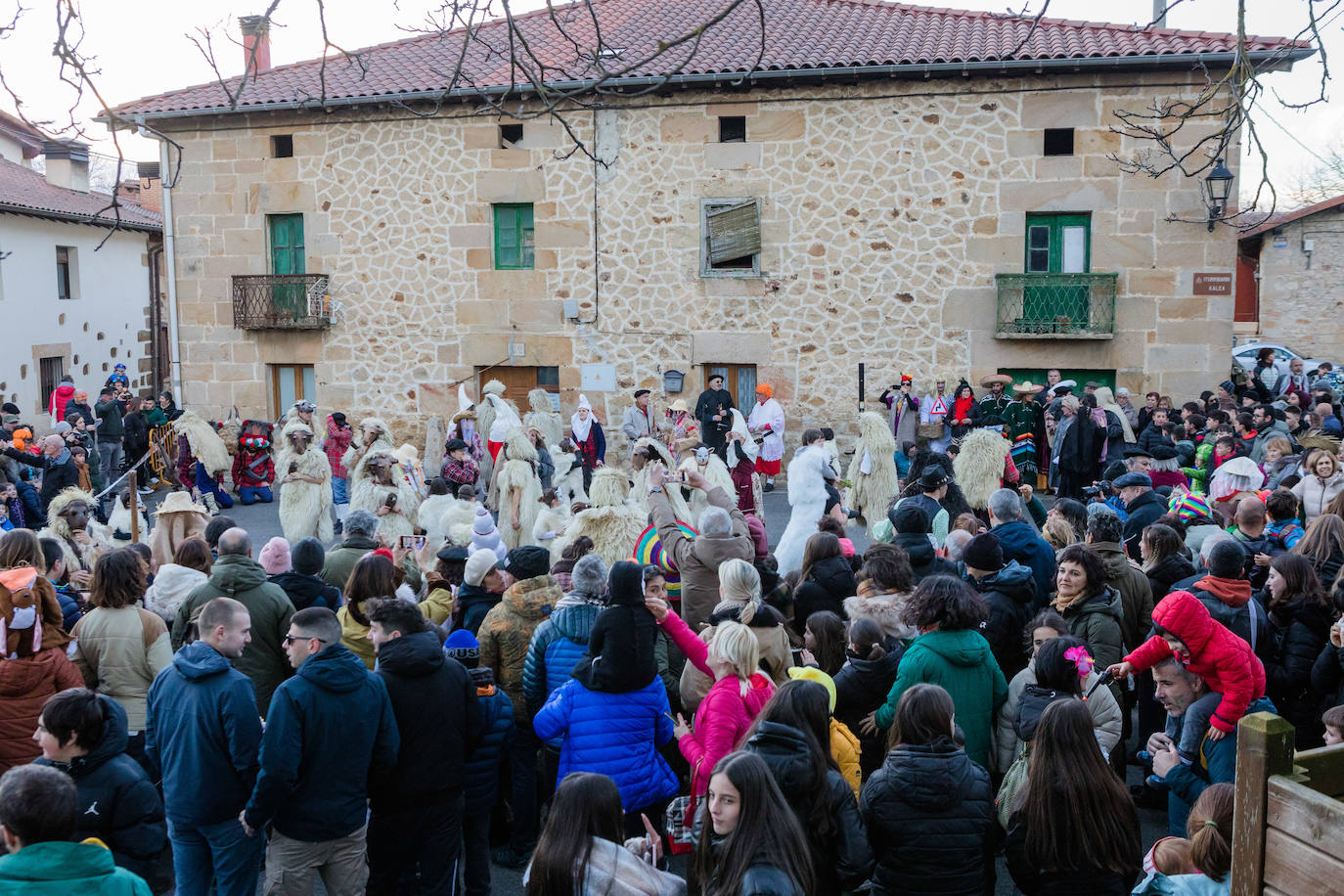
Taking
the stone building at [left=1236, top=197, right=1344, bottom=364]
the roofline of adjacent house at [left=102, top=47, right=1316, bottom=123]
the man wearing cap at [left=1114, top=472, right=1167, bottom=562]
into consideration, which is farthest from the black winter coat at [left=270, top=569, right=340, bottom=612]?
the stone building at [left=1236, top=197, right=1344, bottom=364]

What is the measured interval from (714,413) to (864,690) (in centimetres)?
1153

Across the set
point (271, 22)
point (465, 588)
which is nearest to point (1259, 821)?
point (271, 22)

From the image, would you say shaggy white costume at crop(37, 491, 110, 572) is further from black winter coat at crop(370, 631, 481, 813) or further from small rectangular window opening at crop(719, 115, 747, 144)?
small rectangular window opening at crop(719, 115, 747, 144)

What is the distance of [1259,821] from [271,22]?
143 inches

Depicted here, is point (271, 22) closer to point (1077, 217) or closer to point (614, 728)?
point (614, 728)

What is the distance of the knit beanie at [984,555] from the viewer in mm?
5688

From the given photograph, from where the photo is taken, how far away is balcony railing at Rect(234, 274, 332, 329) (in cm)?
→ 1822

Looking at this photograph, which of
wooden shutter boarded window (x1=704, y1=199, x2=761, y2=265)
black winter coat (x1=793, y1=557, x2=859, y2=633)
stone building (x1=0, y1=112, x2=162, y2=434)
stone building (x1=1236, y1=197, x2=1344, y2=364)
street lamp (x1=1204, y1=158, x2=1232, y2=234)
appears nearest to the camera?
black winter coat (x1=793, y1=557, x2=859, y2=633)

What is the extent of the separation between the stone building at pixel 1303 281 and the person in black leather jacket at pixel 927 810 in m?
27.3

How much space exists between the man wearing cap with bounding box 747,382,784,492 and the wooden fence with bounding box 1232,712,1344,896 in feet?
43.6

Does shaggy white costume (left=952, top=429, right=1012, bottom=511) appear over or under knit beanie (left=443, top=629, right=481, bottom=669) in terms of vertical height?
over

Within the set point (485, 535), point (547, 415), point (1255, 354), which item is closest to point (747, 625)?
point (485, 535)

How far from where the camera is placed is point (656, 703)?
464cm

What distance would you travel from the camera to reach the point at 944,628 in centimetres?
471
